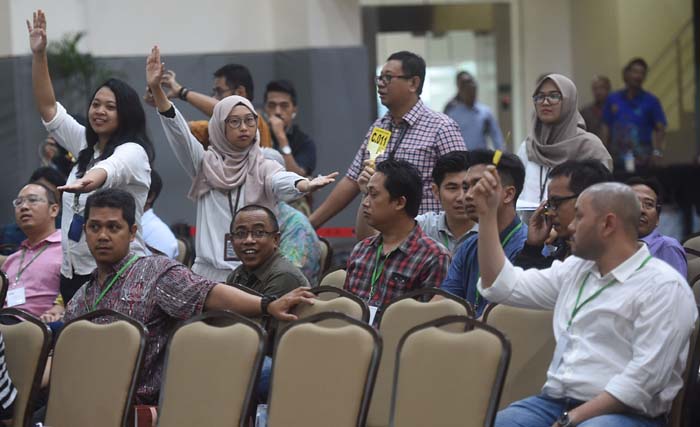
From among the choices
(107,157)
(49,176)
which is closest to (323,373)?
(107,157)

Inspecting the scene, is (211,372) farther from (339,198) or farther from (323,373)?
(339,198)

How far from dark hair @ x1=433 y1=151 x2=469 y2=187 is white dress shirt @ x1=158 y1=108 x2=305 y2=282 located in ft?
2.63

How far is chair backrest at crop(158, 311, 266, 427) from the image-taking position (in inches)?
183

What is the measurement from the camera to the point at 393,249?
5438 millimetres

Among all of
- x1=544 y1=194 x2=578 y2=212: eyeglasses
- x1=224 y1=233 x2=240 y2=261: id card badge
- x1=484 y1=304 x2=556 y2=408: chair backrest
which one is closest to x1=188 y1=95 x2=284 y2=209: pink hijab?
x1=224 y1=233 x2=240 y2=261: id card badge

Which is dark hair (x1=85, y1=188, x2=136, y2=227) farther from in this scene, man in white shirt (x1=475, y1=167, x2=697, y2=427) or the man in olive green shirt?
man in white shirt (x1=475, y1=167, x2=697, y2=427)

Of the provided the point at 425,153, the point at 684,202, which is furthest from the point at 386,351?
the point at 684,202

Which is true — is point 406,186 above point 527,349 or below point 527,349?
above

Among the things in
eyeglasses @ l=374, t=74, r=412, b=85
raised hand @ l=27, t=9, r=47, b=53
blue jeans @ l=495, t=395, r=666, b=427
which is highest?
raised hand @ l=27, t=9, r=47, b=53

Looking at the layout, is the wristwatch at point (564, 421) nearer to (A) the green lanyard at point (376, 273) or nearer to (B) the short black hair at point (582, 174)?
→ (B) the short black hair at point (582, 174)

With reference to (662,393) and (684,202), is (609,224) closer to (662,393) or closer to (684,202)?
(662,393)

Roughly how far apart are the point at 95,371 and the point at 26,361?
34 centimetres

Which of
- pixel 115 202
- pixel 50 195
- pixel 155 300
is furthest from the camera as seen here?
pixel 50 195

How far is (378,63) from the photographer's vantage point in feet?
41.9
